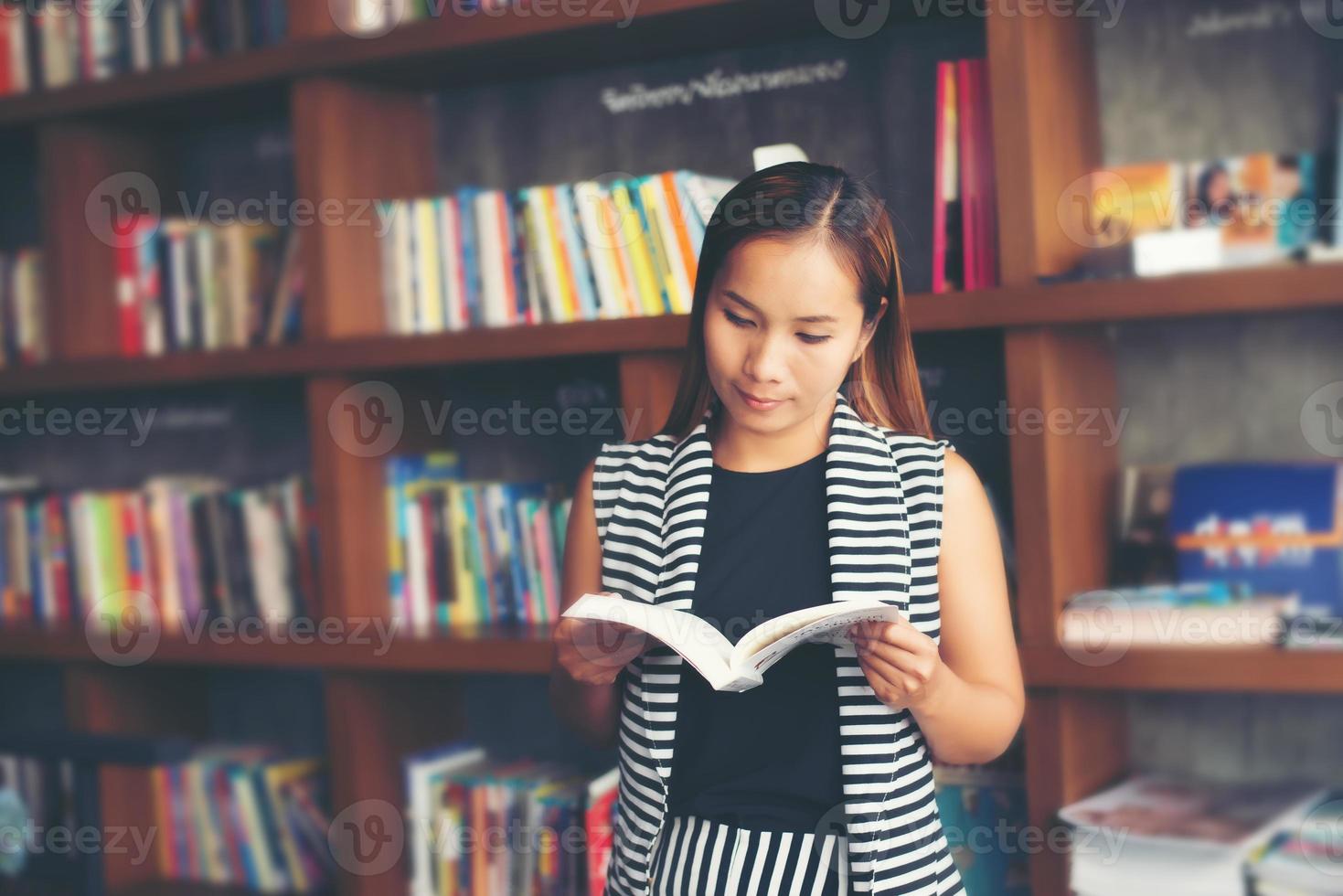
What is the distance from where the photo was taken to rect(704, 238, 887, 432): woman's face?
1193 mm

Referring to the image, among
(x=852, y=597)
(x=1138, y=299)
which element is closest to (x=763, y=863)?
(x=852, y=597)

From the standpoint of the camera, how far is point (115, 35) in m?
2.36

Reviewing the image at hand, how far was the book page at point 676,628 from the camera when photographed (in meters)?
1.08

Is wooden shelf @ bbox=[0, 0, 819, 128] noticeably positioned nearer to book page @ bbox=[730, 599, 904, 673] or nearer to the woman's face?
the woman's face

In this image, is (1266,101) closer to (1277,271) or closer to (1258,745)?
(1277,271)

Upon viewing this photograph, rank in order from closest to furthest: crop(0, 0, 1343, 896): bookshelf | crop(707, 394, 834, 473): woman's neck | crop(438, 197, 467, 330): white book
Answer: crop(707, 394, 834, 473): woman's neck
crop(0, 0, 1343, 896): bookshelf
crop(438, 197, 467, 330): white book

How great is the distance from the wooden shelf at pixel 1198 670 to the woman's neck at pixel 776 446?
49 cm

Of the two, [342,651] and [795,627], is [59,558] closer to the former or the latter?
[342,651]

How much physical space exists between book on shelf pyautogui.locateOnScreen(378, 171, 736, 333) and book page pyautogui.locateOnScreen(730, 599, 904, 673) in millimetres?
787

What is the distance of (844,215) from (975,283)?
0.51 meters

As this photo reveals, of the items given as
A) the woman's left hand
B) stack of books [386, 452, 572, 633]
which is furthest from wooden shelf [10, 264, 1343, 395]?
the woman's left hand

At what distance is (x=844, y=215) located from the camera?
48.4 inches

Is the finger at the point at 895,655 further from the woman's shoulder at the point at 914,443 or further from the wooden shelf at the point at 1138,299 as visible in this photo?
the wooden shelf at the point at 1138,299

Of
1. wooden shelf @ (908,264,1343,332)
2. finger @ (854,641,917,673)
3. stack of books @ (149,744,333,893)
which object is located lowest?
stack of books @ (149,744,333,893)
